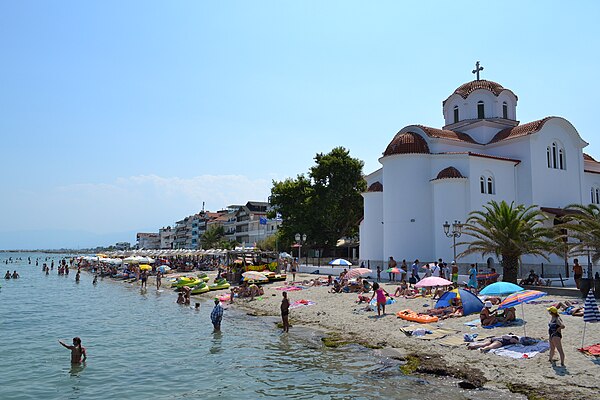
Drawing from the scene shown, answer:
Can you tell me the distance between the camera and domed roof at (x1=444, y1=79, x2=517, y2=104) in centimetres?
3925

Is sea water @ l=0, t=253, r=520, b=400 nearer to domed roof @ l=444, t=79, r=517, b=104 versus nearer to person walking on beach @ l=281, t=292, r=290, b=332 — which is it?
person walking on beach @ l=281, t=292, r=290, b=332

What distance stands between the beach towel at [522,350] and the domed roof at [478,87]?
1197 inches

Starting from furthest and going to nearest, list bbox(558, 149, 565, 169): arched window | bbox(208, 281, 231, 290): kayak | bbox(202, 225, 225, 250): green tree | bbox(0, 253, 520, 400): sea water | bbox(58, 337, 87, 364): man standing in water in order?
1. bbox(202, 225, 225, 250): green tree
2. bbox(558, 149, 565, 169): arched window
3. bbox(208, 281, 231, 290): kayak
4. bbox(58, 337, 87, 364): man standing in water
5. bbox(0, 253, 520, 400): sea water

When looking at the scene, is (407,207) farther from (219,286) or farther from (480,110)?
(219,286)

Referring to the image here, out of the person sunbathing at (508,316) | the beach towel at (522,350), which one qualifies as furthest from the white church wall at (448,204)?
the beach towel at (522,350)

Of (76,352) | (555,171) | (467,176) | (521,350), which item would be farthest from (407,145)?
(76,352)

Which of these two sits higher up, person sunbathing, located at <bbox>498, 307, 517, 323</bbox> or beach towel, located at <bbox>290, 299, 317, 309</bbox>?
person sunbathing, located at <bbox>498, 307, 517, 323</bbox>

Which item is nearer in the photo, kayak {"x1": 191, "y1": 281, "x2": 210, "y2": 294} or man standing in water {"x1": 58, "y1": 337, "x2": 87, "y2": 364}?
man standing in water {"x1": 58, "y1": 337, "x2": 87, "y2": 364}

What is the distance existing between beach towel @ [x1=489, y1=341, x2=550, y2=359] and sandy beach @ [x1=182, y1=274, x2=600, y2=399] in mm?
201

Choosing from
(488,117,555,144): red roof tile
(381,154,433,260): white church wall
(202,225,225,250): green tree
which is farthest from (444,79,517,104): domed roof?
(202,225,225,250): green tree

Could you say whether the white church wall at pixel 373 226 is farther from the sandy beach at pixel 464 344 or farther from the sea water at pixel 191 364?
the sea water at pixel 191 364

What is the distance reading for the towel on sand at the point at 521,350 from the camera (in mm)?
12141

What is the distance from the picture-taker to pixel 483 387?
10609 mm

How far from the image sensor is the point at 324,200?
4872 centimetres
